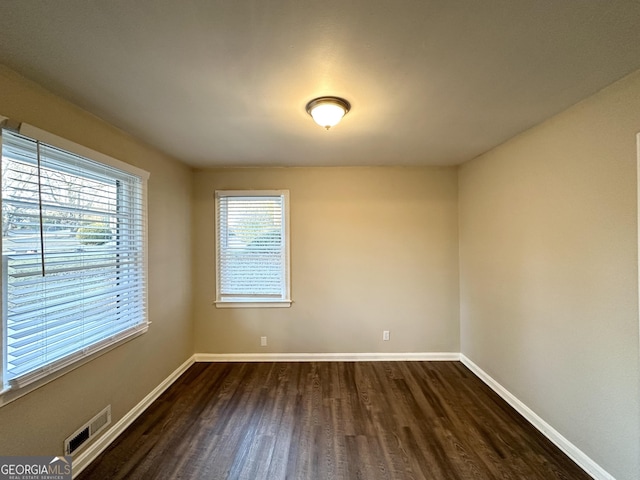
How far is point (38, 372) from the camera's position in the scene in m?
1.53

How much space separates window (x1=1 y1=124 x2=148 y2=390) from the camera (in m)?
1.45

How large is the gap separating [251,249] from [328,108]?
2196 millimetres

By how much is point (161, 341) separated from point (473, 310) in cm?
351

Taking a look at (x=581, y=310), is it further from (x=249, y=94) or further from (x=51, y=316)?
(x=51, y=316)

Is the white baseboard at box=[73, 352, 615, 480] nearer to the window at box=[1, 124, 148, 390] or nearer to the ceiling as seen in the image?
the window at box=[1, 124, 148, 390]

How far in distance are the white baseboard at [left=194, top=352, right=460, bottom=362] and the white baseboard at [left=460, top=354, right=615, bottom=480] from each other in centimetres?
56

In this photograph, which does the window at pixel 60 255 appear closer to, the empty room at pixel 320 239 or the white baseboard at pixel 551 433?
the empty room at pixel 320 239

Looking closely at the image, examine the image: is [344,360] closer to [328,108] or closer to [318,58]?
[328,108]

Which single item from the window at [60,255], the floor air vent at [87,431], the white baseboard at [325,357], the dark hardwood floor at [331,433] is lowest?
the dark hardwood floor at [331,433]

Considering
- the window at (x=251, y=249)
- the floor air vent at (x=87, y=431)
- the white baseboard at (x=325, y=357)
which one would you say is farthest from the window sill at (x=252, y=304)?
the floor air vent at (x=87, y=431)

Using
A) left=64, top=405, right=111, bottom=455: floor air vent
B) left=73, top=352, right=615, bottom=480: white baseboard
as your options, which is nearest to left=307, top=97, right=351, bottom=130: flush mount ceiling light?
left=64, top=405, right=111, bottom=455: floor air vent

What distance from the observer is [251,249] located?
11.4ft

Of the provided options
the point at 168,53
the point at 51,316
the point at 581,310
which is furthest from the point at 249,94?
the point at 581,310

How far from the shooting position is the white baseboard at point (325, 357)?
344 centimetres
